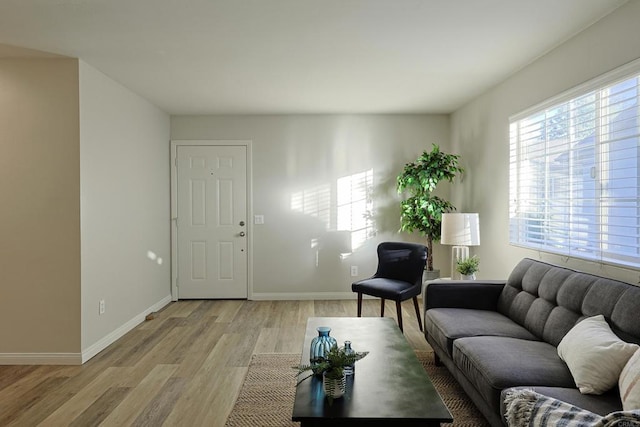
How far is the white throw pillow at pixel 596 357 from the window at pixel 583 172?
0.75 meters

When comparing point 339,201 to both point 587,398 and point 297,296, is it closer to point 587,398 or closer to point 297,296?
point 297,296

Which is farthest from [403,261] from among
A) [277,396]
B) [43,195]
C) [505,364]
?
[43,195]

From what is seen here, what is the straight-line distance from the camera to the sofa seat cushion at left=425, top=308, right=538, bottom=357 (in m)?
2.83

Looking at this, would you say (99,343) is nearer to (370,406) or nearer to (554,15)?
(370,406)

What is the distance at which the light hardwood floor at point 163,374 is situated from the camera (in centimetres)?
271

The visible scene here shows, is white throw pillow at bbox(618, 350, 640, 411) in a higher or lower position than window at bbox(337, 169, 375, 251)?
lower

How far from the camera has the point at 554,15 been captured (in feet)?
9.18

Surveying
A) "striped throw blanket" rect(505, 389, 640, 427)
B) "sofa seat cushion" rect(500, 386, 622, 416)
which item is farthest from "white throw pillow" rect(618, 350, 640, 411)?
"striped throw blanket" rect(505, 389, 640, 427)

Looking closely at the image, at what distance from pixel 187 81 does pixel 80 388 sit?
2731 millimetres

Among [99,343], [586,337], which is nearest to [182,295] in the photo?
[99,343]

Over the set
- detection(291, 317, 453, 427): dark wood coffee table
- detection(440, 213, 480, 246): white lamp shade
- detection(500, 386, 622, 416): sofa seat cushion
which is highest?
detection(440, 213, 480, 246): white lamp shade

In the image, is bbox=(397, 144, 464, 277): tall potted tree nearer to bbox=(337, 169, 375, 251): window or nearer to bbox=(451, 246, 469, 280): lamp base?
bbox=(337, 169, 375, 251): window

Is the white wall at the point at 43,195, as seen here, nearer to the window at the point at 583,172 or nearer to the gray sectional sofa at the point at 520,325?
the gray sectional sofa at the point at 520,325

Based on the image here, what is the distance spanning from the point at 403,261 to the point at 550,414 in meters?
3.07
